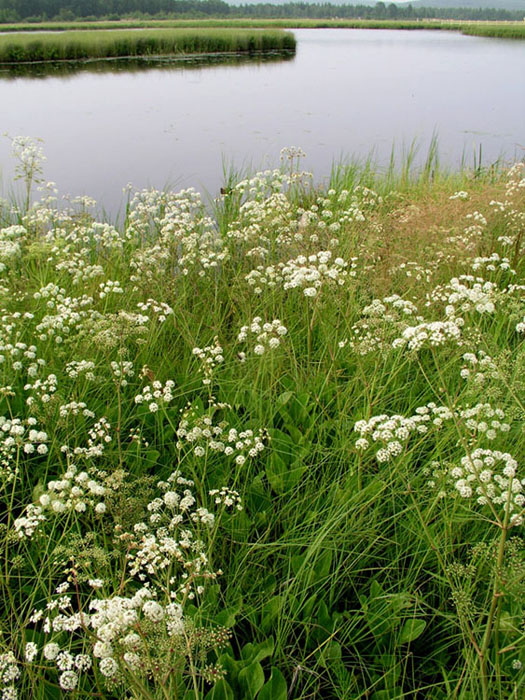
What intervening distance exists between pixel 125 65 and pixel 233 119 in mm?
12206

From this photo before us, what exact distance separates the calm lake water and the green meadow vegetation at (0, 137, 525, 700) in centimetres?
443

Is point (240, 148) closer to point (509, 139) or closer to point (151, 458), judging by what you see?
point (509, 139)

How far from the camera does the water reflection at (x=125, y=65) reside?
19.2 m

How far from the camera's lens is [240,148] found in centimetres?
998

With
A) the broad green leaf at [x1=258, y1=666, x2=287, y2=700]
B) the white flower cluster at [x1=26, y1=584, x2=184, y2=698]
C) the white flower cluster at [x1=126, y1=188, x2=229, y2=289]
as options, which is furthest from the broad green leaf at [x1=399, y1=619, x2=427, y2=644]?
the white flower cluster at [x1=126, y1=188, x2=229, y2=289]

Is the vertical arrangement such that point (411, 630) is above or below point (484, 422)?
below

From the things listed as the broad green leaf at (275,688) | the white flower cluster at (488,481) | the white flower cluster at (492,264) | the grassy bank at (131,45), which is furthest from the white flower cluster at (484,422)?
the grassy bank at (131,45)

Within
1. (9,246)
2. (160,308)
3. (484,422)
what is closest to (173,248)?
(9,246)

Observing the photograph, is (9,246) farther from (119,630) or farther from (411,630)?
(411,630)

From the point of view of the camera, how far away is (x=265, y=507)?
2232mm

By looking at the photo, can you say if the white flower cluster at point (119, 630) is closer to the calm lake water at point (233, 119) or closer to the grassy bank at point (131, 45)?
the calm lake water at point (233, 119)

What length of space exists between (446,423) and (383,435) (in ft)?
2.16

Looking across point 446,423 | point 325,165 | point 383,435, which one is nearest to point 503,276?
point 446,423

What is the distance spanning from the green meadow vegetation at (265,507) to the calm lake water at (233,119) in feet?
14.5
